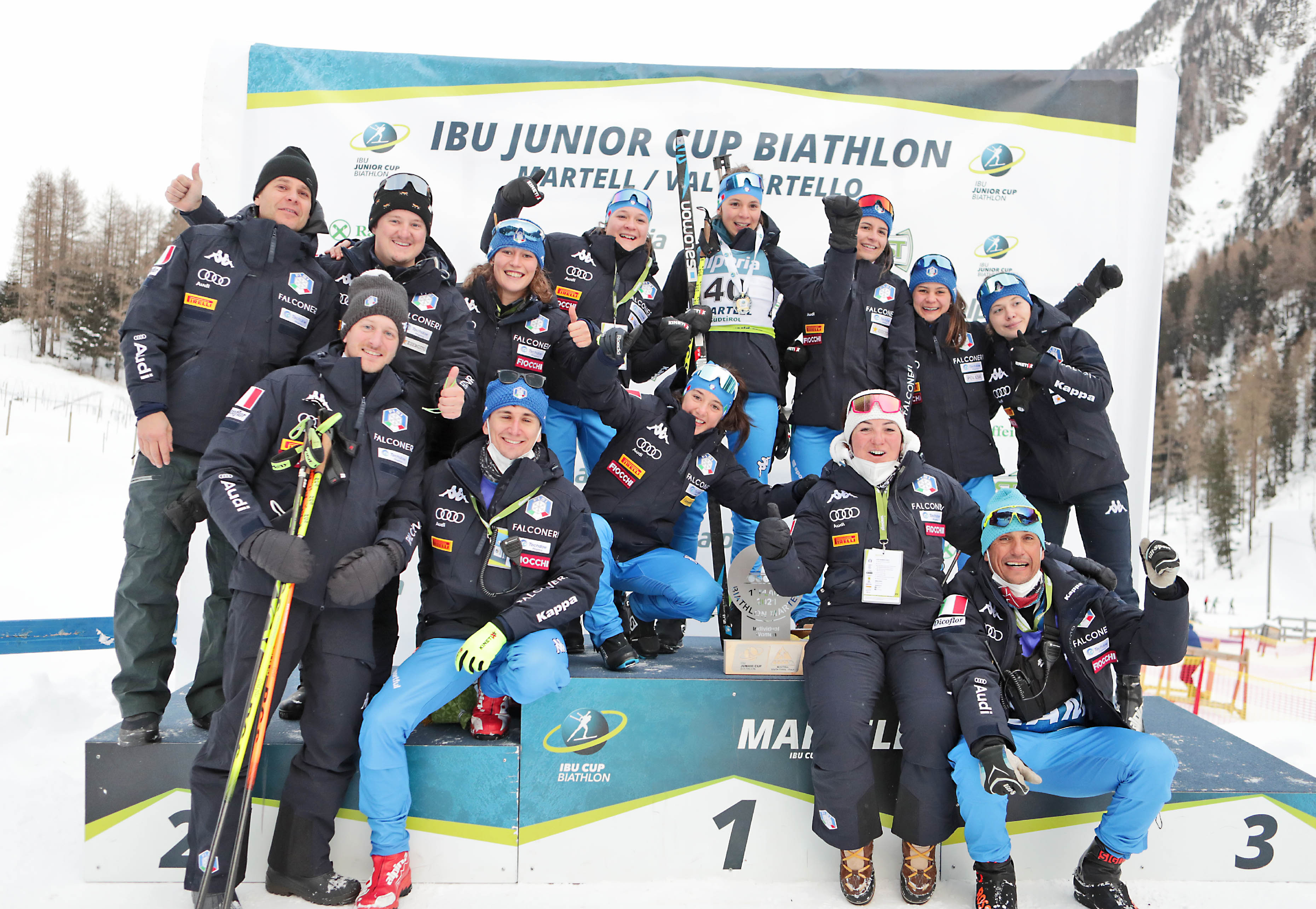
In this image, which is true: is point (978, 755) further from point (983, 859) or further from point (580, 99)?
point (580, 99)

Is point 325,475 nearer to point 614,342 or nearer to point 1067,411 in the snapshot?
point 614,342

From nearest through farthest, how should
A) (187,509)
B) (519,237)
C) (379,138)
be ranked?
(187,509), (519,237), (379,138)

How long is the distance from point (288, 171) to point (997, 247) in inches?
164

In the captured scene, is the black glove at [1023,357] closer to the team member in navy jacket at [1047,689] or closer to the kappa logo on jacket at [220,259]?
the team member in navy jacket at [1047,689]

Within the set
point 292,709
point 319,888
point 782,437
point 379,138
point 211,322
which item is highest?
point 379,138

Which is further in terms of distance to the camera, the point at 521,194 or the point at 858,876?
the point at 521,194

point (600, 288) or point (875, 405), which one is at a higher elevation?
point (600, 288)

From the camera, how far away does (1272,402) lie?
3431 centimetres

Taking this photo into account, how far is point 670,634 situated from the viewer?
377 cm

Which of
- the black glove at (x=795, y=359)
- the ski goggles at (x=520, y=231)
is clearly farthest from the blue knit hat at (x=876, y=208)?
the ski goggles at (x=520, y=231)

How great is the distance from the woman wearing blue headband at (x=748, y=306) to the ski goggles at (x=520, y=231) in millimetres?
883

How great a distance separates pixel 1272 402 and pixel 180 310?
4168 centimetres

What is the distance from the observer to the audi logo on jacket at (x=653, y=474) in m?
3.83

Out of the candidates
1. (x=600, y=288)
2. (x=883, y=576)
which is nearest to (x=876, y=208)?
(x=600, y=288)
